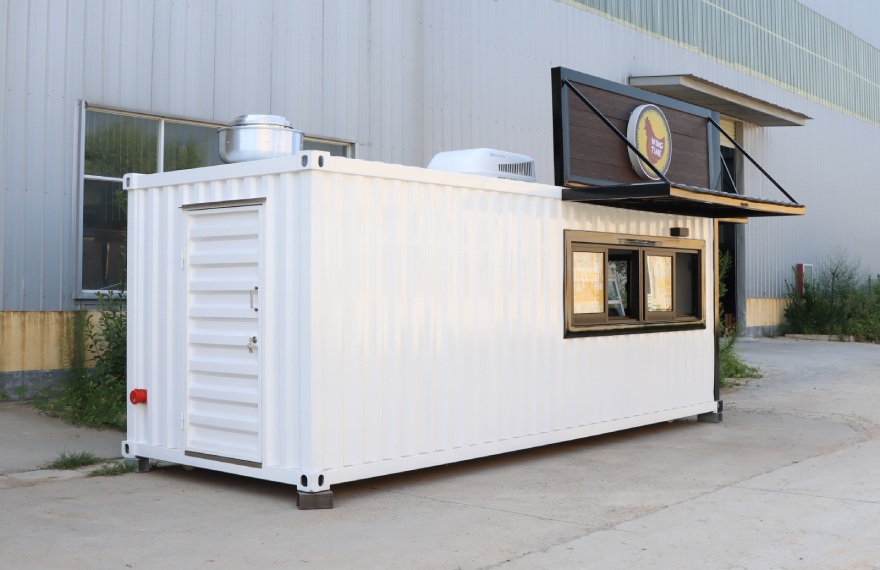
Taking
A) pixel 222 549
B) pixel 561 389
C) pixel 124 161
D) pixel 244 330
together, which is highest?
pixel 124 161

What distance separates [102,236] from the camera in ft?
39.9

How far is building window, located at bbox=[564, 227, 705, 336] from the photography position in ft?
32.9

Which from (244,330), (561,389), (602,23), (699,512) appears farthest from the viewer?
(602,23)

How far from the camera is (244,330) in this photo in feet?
25.5

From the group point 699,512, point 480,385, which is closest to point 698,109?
point 480,385

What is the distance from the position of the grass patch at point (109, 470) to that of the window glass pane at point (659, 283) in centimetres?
569

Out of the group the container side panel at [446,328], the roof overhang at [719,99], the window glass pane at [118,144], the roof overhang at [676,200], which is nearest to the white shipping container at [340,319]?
the container side panel at [446,328]

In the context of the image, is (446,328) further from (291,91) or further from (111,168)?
(291,91)

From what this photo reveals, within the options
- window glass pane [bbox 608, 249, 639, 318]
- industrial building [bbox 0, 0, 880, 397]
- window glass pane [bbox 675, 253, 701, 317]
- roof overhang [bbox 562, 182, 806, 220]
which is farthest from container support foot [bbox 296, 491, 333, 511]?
window glass pane [bbox 675, 253, 701, 317]

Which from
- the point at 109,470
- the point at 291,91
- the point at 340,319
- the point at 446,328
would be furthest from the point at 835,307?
the point at 109,470

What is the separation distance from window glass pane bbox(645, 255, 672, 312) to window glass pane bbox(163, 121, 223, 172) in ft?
18.6

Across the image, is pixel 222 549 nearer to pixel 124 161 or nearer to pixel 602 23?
pixel 124 161

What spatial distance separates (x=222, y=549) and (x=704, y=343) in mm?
7459

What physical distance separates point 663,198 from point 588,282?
113 centimetres
